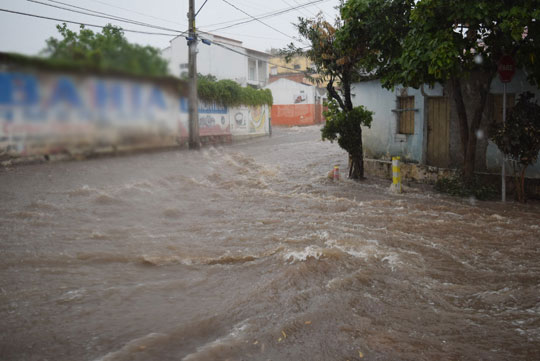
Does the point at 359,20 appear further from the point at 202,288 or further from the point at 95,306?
the point at 95,306

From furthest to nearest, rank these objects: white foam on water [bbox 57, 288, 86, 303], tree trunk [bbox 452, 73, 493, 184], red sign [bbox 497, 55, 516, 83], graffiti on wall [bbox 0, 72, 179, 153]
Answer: tree trunk [bbox 452, 73, 493, 184], red sign [bbox 497, 55, 516, 83], white foam on water [bbox 57, 288, 86, 303], graffiti on wall [bbox 0, 72, 179, 153]

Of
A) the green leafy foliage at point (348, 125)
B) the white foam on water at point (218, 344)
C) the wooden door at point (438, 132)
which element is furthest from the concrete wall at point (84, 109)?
the wooden door at point (438, 132)

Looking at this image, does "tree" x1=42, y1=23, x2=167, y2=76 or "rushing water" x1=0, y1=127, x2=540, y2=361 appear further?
"tree" x1=42, y1=23, x2=167, y2=76

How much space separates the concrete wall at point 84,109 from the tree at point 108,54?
0.41 feet

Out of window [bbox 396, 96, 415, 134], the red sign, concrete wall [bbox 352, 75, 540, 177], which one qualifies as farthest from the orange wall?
the red sign

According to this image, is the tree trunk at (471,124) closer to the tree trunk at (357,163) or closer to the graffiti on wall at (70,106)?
the tree trunk at (357,163)

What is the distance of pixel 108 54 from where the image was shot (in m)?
4.52

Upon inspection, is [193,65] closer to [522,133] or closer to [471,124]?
[471,124]

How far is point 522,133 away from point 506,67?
4.31 feet

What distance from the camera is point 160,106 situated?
17.9 ft

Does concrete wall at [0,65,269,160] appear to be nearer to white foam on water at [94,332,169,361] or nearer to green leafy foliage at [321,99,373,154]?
white foam on water at [94,332,169,361]

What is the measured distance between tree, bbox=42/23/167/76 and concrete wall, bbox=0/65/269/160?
0.41 feet

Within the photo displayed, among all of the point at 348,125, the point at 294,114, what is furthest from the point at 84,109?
the point at 294,114

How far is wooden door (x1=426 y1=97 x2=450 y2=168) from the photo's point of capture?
11695mm
